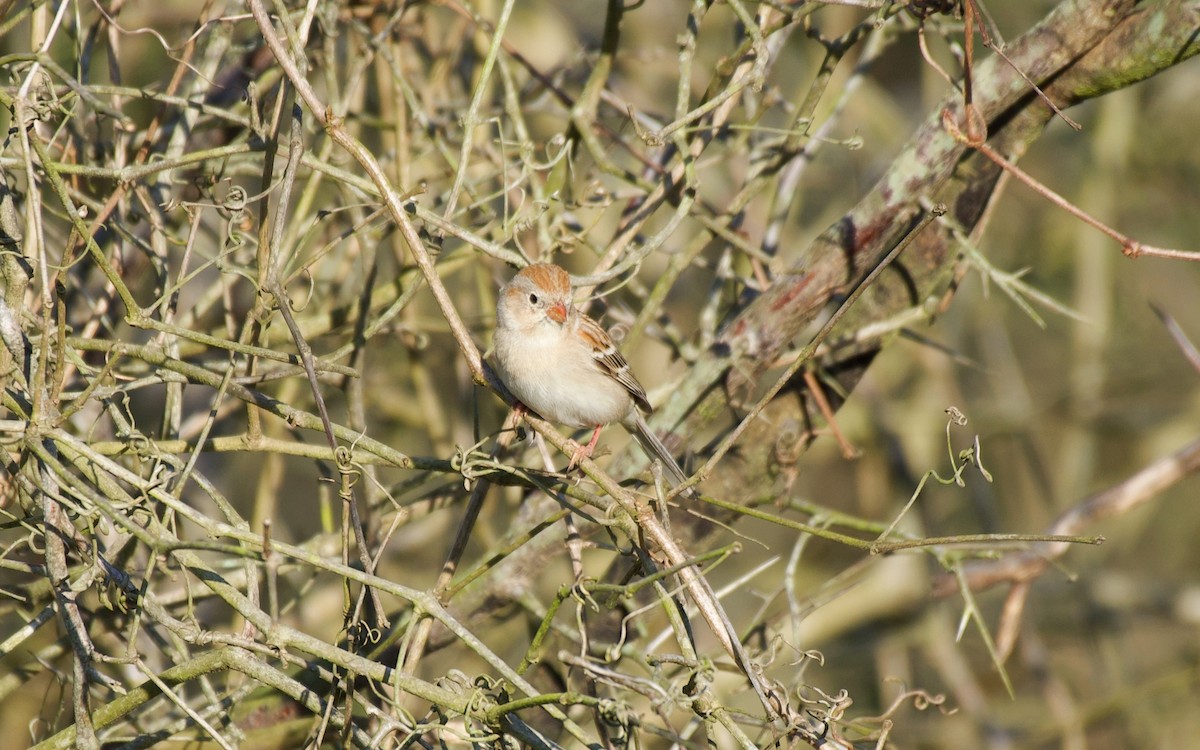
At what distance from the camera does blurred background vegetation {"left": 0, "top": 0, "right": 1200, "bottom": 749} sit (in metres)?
2.76

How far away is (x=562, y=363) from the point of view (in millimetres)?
3979

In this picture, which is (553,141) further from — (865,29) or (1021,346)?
(1021,346)

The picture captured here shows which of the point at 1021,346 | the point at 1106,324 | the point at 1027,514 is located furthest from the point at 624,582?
the point at 1021,346

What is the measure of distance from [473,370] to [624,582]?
753 millimetres

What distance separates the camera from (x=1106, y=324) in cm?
701

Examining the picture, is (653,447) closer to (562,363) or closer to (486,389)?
(562,363)

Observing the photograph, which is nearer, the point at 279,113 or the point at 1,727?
the point at 279,113

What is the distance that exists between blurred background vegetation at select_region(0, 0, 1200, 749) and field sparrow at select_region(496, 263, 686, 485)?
0.15m

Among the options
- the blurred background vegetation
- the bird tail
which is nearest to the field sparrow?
the bird tail

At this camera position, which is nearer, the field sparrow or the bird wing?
the field sparrow

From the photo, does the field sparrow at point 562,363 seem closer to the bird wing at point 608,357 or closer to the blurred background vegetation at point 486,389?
the bird wing at point 608,357

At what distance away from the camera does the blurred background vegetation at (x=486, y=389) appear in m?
2.76

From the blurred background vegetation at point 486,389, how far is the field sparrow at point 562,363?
15 centimetres

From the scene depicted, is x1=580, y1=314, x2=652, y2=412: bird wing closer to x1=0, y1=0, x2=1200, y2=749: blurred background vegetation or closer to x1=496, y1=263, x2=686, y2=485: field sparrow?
x1=496, y1=263, x2=686, y2=485: field sparrow
